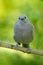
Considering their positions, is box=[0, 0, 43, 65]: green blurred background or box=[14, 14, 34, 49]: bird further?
box=[0, 0, 43, 65]: green blurred background

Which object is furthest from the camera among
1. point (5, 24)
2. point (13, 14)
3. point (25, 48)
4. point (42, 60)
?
point (13, 14)

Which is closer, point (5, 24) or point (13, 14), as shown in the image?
point (5, 24)

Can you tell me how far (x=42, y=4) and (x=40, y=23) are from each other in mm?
197

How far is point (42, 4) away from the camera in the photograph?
2988mm

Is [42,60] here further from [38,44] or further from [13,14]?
[13,14]

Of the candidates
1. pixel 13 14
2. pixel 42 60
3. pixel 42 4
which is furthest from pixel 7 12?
pixel 42 60

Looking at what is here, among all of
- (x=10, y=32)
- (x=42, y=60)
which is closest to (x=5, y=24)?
(x=10, y=32)

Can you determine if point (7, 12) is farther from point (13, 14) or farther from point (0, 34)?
point (0, 34)

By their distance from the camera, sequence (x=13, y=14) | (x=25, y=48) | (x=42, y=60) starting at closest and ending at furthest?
(x=25, y=48), (x=42, y=60), (x=13, y=14)

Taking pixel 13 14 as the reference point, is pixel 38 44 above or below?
below

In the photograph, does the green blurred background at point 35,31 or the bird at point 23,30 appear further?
the green blurred background at point 35,31

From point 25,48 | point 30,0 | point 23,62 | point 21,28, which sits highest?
point 30,0

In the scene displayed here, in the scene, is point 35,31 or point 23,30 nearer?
point 23,30

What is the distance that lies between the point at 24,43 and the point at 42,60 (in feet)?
1.51
